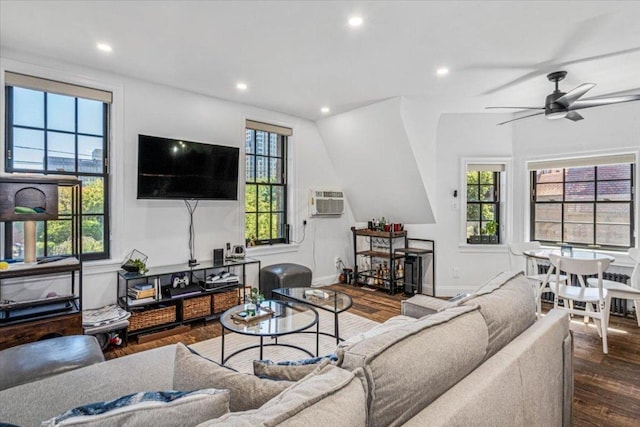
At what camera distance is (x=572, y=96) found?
10.3 ft

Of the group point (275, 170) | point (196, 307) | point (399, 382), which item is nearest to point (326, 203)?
point (275, 170)

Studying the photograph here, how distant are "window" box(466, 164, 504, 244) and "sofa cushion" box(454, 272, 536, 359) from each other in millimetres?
3341

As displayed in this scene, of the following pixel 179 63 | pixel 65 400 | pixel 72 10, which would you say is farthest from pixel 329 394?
pixel 179 63

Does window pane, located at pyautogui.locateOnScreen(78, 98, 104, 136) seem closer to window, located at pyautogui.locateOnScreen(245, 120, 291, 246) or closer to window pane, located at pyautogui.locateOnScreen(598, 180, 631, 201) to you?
window, located at pyautogui.locateOnScreen(245, 120, 291, 246)

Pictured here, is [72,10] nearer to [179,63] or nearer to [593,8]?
[179,63]

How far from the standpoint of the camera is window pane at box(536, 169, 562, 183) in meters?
4.66

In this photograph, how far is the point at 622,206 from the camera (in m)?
4.19

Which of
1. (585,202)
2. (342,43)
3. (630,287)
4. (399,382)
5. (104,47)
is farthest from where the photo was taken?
(585,202)

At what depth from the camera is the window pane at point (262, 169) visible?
4.75 m

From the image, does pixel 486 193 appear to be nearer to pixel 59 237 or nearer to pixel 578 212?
pixel 578 212

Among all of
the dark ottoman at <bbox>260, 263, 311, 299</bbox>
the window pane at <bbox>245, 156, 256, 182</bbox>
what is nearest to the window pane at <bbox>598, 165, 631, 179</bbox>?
the dark ottoman at <bbox>260, 263, 311, 299</bbox>

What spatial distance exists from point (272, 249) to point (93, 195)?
2245mm

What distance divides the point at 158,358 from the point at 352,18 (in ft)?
8.33

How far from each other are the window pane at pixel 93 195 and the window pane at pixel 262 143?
78.3 inches
